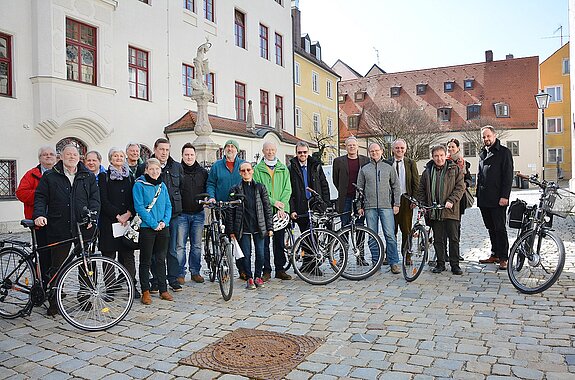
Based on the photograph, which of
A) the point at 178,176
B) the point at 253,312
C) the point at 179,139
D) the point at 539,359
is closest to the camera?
the point at 539,359

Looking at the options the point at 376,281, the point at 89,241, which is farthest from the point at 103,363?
the point at 376,281

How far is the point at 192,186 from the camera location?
7145 mm

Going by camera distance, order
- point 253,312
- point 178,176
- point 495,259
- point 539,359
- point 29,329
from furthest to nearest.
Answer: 1. point 495,259
2. point 178,176
3. point 253,312
4. point 29,329
5. point 539,359

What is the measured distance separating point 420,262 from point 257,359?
3.36m

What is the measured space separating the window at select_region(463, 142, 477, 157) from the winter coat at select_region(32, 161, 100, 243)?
45421mm

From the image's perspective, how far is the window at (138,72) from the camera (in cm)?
1902

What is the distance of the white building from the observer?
1490 cm

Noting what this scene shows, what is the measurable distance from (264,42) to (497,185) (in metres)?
22.8

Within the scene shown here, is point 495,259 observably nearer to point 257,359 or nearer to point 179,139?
point 257,359

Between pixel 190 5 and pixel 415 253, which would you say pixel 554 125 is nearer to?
pixel 190 5

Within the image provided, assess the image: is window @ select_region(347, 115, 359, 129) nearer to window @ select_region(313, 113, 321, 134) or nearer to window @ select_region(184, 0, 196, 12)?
window @ select_region(313, 113, 321, 134)

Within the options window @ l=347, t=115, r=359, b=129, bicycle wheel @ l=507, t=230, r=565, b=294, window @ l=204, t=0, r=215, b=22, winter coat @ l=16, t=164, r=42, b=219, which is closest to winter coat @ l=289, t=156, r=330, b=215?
bicycle wheel @ l=507, t=230, r=565, b=294

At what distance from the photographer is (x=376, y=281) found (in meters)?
7.02

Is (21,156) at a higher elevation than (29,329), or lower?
higher
